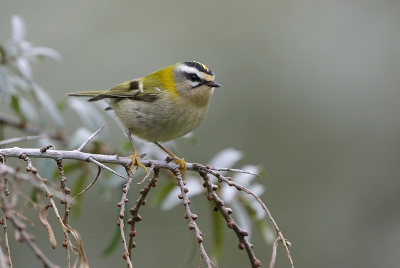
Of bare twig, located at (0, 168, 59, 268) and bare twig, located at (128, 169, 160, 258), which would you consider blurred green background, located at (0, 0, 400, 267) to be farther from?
bare twig, located at (0, 168, 59, 268)

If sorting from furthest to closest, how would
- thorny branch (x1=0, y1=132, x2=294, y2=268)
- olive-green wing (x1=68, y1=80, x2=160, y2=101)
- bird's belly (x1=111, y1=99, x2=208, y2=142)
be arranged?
olive-green wing (x1=68, y1=80, x2=160, y2=101) < bird's belly (x1=111, y1=99, x2=208, y2=142) < thorny branch (x1=0, y1=132, x2=294, y2=268)

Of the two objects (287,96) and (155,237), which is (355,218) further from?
(155,237)

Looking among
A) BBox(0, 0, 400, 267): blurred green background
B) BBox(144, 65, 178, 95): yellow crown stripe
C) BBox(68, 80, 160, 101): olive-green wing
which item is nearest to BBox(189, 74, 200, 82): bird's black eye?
BBox(144, 65, 178, 95): yellow crown stripe

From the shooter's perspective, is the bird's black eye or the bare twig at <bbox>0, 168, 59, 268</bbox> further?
the bird's black eye

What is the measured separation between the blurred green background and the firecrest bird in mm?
1645

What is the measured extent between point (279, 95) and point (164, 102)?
313cm

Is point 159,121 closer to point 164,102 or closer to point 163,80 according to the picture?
point 164,102

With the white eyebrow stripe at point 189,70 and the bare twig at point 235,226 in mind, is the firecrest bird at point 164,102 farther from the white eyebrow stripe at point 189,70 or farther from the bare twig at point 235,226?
the bare twig at point 235,226

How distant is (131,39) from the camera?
585 cm

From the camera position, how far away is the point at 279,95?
19.5 feet

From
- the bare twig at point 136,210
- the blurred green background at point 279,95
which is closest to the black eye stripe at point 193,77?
the bare twig at point 136,210

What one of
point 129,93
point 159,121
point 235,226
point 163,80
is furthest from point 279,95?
point 235,226

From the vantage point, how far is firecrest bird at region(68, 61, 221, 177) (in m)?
2.95

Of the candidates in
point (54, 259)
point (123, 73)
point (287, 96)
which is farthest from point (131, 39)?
point (54, 259)
